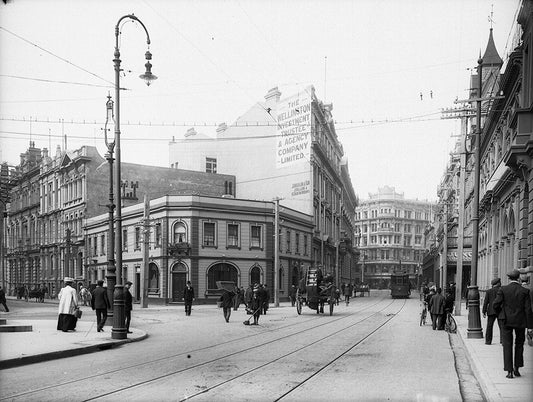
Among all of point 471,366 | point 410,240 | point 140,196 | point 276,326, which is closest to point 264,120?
point 140,196

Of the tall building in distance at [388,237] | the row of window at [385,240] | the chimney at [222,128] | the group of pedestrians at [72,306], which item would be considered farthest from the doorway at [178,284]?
the row of window at [385,240]

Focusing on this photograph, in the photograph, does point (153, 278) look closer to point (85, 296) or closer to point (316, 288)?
point (85, 296)

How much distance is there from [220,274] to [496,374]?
3715 cm

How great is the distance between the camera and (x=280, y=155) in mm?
58656

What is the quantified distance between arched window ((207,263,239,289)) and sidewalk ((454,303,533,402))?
3179 centimetres

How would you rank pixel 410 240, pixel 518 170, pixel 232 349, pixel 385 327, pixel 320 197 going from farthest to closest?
pixel 410 240
pixel 320 197
pixel 385 327
pixel 518 170
pixel 232 349

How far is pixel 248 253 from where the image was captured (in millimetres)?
47656

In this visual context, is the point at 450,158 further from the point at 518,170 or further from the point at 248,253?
the point at 518,170

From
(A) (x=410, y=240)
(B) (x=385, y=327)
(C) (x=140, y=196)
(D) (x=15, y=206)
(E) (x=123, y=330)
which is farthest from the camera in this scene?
(A) (x=410, y=240)

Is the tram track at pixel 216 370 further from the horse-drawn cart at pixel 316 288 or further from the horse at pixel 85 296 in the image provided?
the horse at pixel 85 296

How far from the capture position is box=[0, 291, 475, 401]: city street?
864cm

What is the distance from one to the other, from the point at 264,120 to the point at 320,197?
10.4 meters

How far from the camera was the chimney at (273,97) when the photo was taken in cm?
5866

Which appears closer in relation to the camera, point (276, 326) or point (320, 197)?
point (276, 326)
